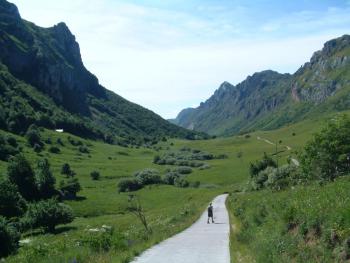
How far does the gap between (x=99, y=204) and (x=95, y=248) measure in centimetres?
9035

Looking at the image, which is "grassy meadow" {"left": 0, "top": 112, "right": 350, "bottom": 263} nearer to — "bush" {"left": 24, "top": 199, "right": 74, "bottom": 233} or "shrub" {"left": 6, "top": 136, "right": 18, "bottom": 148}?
"bush" {"left": 24, "top": 199, "right": 74, "bottom": 233}

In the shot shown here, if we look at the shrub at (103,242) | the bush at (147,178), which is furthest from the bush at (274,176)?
the shrub at (103,242)

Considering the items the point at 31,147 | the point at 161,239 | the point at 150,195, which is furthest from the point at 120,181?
the point at 161,239

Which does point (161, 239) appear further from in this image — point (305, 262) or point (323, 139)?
point (323, 139)

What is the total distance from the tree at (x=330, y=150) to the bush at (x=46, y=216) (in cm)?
4153

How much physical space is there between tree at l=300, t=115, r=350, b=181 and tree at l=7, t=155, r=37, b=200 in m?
66.1

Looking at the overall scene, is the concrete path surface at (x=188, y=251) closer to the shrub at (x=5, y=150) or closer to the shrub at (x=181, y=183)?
the shrub at (x=181, y=183)

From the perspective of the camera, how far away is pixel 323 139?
3381 inches

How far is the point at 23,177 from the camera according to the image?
122 meters

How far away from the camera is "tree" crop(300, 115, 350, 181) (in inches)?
3123

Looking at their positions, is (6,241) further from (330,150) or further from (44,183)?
(44,183)

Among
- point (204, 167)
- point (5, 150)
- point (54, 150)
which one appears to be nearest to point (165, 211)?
point (5, 150)

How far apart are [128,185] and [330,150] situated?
6947 cm

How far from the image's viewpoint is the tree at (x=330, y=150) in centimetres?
7931
